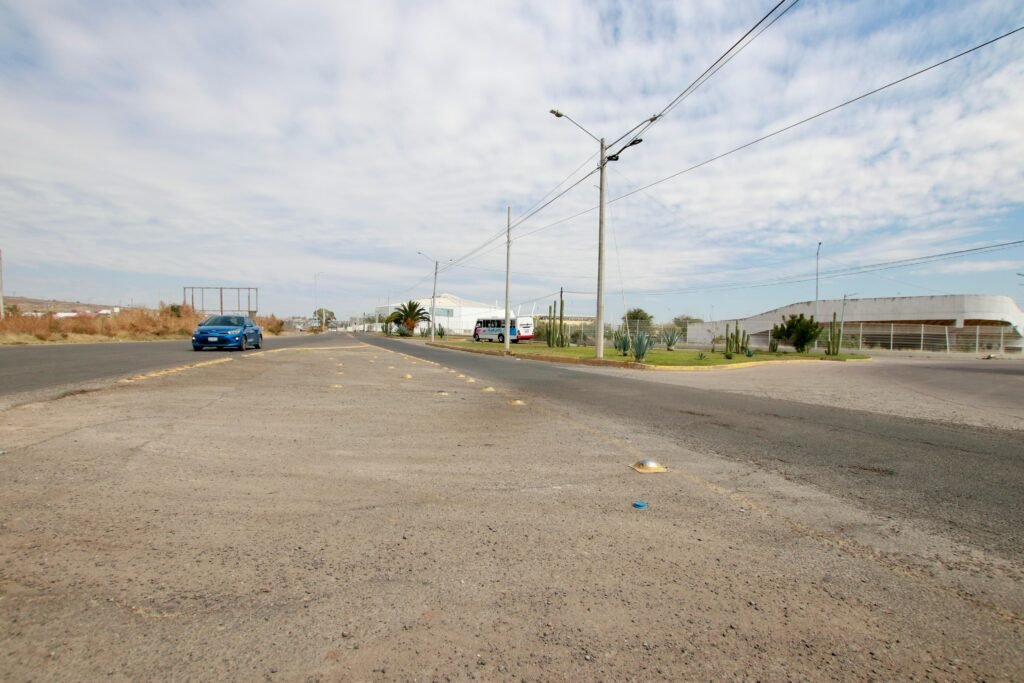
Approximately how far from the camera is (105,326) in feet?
113

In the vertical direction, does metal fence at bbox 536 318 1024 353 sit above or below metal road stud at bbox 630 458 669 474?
above

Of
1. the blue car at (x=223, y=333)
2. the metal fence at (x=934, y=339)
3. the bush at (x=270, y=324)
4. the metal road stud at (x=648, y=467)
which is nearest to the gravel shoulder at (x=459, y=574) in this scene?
the metal road stud at (x=648, y=467)

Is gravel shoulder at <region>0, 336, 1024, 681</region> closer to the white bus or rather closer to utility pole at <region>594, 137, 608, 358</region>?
utility pole at <region>594, 137, 608, 358</region>

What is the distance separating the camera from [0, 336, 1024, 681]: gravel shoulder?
6.28 ft

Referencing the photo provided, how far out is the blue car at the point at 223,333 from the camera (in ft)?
71.7

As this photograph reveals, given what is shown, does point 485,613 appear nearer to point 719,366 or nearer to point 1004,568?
point 1004,568

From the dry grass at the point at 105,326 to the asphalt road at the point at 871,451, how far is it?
30927mm

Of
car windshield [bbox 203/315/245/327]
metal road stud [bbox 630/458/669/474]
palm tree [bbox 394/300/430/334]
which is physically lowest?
metal road stud [bbox 630/458/669/474]

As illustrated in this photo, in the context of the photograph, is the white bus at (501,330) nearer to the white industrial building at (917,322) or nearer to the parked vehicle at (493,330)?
the parked vehicle at (493,330)

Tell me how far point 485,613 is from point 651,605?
70 centimetres

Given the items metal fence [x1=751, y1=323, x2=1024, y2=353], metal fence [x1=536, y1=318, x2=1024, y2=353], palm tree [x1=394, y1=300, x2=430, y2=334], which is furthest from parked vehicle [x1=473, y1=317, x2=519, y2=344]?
metal fence [x1=751, y1=323, x2=1024, y2=353]

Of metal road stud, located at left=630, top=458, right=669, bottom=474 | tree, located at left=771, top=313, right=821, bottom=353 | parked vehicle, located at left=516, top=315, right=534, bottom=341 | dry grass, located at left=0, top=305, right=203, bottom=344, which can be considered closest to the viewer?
metal road stud, located at left=630, top=458, right=669, bottom=474

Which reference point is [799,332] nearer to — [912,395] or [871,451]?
[912,395]

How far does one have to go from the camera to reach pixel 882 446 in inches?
231
